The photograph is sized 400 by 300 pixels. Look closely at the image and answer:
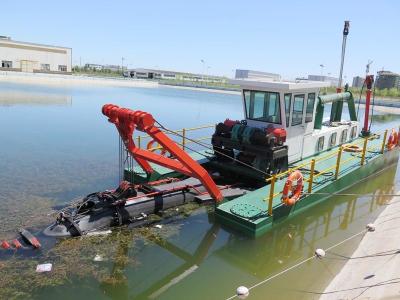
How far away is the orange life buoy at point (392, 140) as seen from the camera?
1569 cm

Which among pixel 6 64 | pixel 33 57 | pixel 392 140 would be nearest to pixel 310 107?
pixel 392 140

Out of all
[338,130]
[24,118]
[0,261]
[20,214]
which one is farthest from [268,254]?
[24,118]

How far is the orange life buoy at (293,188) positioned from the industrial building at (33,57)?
285 ft

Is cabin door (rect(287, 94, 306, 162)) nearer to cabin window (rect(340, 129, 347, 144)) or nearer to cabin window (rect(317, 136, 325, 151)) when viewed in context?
cabin window (rect(317, 136, 325, 151))

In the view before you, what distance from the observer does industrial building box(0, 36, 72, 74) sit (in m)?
86.2

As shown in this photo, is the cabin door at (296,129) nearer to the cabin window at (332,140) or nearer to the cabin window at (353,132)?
the cabin window at (332,140)

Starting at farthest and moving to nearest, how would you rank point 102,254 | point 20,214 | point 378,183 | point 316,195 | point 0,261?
1. point 378,183
2. point 316,195
3. point 20,214
4. point 102,254
5. point 0,261

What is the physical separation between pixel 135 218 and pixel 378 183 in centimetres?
1053

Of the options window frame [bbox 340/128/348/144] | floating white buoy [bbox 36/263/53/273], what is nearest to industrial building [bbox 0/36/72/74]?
window frame [bbox 340/128/348/144]

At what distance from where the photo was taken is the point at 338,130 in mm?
15125

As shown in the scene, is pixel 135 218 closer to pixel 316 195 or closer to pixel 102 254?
pixel 102 254

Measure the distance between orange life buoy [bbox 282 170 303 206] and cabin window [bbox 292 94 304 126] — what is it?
2777 mm

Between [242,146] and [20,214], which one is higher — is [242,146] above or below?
above

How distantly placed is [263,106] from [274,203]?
3474 millimetres
